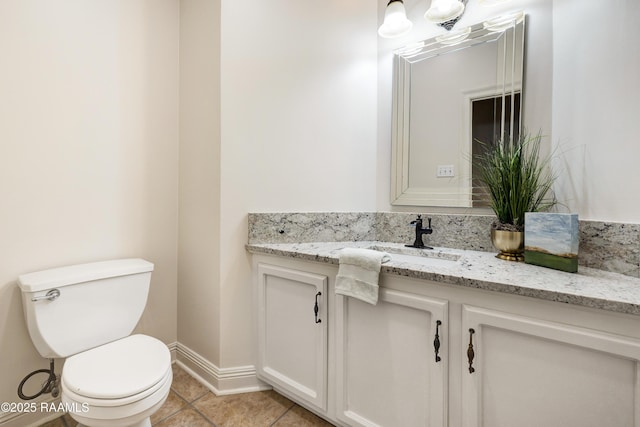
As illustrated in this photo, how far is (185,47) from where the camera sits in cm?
179

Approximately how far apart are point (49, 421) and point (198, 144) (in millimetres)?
1564

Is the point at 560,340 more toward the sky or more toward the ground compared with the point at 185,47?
more toward the ground

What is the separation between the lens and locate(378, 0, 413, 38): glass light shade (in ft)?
5.04

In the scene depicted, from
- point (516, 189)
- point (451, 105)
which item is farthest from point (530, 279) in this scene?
point (451, 105)

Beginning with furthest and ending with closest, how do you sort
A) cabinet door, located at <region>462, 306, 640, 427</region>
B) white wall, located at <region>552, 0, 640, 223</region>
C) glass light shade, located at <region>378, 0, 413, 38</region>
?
glass light shade, located at <region>378, 0, 413, 38</region> < white wall, located at <region>552, 0, 640, 223</region> < cabinet door, located at <region>462, 306, 640, 427</region>

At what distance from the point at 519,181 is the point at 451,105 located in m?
0.58

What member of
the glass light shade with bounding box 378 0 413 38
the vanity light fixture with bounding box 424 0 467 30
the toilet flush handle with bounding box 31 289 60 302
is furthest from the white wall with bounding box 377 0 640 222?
the toilet flush handle with bounding box 31 289 60 302

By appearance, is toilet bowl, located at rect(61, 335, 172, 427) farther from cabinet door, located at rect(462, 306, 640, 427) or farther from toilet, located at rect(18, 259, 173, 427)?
cabinet door, located at rect(462, 306, 640, 427)

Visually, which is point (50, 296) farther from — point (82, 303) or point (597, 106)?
point (597, 106)

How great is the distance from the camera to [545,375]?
2.80 feet

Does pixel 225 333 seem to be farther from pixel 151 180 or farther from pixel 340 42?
pixel 340 42

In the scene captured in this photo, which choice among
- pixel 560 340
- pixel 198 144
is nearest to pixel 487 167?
pixel 560 340

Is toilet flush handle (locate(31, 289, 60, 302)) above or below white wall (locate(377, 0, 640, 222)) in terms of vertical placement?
below

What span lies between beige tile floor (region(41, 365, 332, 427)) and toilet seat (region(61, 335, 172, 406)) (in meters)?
0.42
